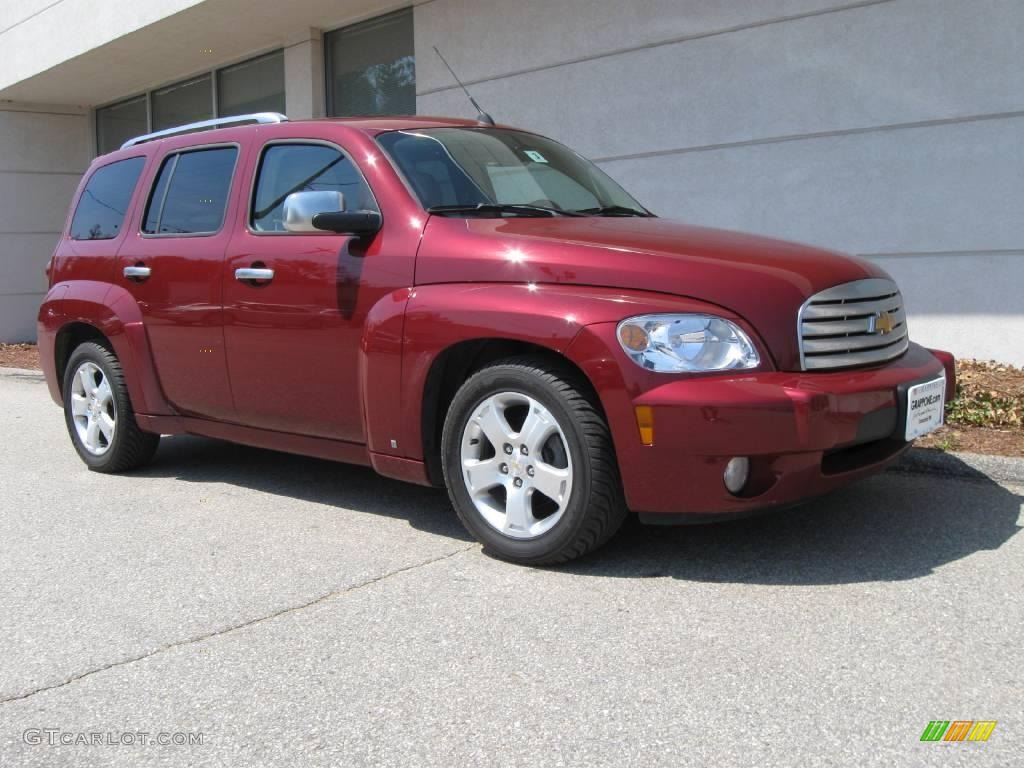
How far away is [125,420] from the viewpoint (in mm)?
5918

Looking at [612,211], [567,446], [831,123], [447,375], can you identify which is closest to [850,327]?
[567,446]

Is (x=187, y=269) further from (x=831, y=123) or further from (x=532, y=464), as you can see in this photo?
(x=831, y=123)

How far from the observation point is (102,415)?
20.1ft

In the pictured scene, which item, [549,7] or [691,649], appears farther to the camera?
[549,7]

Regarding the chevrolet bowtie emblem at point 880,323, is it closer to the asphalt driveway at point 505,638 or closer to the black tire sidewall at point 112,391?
the asphalt driveway at point 505,638

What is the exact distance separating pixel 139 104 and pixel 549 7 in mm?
9359

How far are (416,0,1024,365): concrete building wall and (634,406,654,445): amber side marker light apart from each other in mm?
4932

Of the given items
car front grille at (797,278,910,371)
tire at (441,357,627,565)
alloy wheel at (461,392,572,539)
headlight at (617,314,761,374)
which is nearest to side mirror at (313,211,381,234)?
tire at (441,357,627,565)

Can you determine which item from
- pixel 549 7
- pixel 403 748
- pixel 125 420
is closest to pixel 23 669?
pixel 403 748

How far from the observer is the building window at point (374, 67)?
38.8ft

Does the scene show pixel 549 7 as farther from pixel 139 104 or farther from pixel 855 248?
pixel 139 104

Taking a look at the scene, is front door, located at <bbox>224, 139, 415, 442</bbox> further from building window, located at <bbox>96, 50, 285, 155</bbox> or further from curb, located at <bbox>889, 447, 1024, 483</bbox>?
building window, located at <bbox>96, 50, 285, 155</bbox>

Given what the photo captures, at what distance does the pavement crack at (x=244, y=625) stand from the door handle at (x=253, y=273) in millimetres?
1586

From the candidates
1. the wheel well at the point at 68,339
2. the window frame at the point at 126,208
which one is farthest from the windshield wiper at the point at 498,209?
the wheel well at the point at 68,339
